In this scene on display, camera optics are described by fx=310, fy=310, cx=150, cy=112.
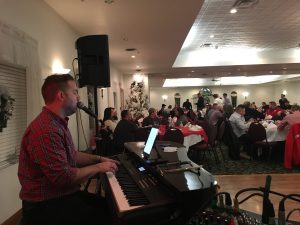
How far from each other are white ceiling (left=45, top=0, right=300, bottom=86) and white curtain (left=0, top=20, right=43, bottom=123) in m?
Answer: 1.06

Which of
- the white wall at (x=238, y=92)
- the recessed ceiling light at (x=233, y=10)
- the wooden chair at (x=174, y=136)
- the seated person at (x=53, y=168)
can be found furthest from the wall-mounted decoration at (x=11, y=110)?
the white wall at (x=238, y=92)

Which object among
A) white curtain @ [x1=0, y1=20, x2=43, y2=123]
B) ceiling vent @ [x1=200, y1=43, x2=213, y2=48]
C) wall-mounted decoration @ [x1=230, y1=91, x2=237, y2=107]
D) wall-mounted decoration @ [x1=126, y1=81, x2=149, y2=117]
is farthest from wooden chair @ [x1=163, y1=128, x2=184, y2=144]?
wall-mounted decoration @ [x1=230, y1=91, x2=237, y2=107]

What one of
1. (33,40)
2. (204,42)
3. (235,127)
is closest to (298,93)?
(204,42)

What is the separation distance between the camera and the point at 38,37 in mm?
4211

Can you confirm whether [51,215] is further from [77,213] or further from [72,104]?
[72,104]

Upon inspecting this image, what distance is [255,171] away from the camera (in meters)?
5.82

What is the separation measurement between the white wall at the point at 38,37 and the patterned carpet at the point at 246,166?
8.91 ft

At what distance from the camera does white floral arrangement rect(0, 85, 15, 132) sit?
126 inches

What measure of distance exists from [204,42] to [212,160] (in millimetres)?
4034

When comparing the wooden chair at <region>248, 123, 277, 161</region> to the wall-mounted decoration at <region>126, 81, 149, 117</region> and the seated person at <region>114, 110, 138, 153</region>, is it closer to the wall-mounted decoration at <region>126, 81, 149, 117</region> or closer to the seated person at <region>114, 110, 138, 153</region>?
the seated person at <region>114, 110, 138, 153</region>

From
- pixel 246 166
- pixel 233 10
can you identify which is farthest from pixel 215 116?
pixel 233 10

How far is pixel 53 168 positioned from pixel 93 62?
9.28 feet

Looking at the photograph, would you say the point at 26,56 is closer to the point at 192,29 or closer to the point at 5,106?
the point at 5,106

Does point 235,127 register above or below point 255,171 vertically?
above
